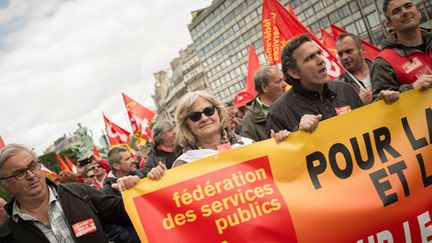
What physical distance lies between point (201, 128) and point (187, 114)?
0.52 feet

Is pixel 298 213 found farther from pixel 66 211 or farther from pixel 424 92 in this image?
pixel 66 211

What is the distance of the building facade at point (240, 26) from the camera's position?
147 ft

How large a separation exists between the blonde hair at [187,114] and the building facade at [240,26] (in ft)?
133

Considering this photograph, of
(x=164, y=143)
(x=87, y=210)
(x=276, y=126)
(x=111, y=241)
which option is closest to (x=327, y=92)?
(x=276, y=126)

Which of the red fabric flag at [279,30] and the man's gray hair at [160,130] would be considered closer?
the man's gray hair at [160,130]

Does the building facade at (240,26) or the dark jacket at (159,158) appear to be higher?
the building facade at (240,26)

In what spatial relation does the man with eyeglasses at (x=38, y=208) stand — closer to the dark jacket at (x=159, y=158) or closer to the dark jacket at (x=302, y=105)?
the dark jacket at (x=302, y=105)

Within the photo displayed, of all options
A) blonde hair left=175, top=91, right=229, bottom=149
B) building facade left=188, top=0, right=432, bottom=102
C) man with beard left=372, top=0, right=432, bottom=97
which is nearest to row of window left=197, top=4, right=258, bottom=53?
building facade left=188, top=0, right=432, bottom=102

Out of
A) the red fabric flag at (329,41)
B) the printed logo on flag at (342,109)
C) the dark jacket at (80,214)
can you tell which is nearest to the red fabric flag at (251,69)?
the red fabric flag at (329,41)

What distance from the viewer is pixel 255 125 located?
16.2ft

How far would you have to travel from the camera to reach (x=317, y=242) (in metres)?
2.94

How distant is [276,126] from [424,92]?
117 cm

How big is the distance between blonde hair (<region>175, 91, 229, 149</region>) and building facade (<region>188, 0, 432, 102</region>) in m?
40.5

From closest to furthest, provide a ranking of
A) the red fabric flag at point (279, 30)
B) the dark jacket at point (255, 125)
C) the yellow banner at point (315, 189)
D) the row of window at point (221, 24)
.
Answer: the yellow banner at point (315, 189) < the dark jacket at point (255, 125) < the red fabric flag at point (279, 30) < the row of window at point (221, 24)
